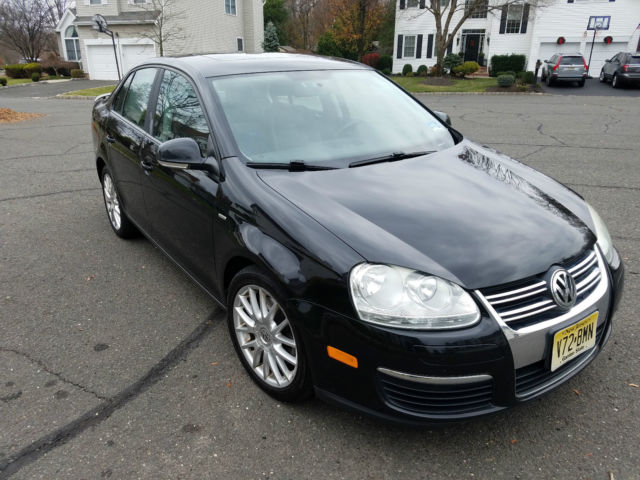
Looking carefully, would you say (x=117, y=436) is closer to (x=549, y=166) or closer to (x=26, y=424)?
(x=26, y=424)

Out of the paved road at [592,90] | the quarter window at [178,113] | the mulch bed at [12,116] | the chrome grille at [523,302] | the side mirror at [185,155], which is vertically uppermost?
the quarter window at [178,113]

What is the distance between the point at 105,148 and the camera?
15.0ft

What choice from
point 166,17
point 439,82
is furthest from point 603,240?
point 166,17

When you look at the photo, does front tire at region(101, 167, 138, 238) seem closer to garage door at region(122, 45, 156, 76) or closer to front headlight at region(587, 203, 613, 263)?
front headlight at region(587, 203, 613, 263)

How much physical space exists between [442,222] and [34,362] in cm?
249

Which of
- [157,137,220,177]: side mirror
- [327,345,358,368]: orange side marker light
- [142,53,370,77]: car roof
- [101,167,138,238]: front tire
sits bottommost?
[101,167,138,238]: front tire

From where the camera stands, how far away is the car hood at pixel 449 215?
6.85 feet

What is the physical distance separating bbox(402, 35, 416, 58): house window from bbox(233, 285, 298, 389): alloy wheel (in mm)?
37172

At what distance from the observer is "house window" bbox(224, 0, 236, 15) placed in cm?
3355

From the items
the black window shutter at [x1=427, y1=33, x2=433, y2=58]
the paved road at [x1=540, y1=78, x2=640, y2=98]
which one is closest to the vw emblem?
the paved road at [x1=540, y1=78, x2=640, y2=98]

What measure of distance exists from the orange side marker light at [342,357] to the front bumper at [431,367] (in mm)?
20

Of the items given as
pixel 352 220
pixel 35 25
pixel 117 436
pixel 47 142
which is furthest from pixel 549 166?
pixel 35 25

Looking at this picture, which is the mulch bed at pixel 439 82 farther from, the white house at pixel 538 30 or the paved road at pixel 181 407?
the paved road at pixel 181 407

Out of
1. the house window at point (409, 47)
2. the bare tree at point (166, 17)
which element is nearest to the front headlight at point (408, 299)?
the bare tree at point (166, 17)
